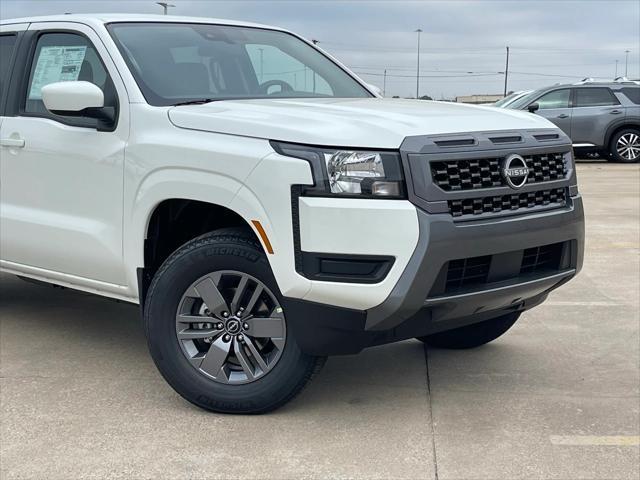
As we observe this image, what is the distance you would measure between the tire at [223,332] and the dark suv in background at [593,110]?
14.2 meters

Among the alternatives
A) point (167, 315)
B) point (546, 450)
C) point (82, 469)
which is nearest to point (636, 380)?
point (546, 450)

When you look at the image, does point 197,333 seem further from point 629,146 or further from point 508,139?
point 629,146

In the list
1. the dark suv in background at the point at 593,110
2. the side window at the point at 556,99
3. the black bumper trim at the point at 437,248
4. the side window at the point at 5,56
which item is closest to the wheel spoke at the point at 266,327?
the black bumper trim at the point at 437,248

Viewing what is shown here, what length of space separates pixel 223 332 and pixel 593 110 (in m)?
15.0

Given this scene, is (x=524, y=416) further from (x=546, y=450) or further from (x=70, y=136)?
(x=70, y=136)

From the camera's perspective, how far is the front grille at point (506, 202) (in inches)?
130

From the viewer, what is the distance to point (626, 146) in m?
17.5

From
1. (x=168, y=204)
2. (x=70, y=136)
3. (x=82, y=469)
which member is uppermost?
(x=70, y=136)

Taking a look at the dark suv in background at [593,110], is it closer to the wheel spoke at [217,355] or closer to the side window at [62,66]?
the side window at [62,66]

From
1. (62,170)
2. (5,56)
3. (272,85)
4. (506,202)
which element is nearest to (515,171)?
(506,202)

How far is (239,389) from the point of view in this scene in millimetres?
3672

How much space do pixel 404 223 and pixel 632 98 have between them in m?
15.5

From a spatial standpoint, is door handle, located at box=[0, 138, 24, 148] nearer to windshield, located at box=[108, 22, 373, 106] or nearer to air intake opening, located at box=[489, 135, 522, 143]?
windshield, located at box=[108, 22, 373, 106]

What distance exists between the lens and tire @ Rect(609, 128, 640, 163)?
57.0 feet
